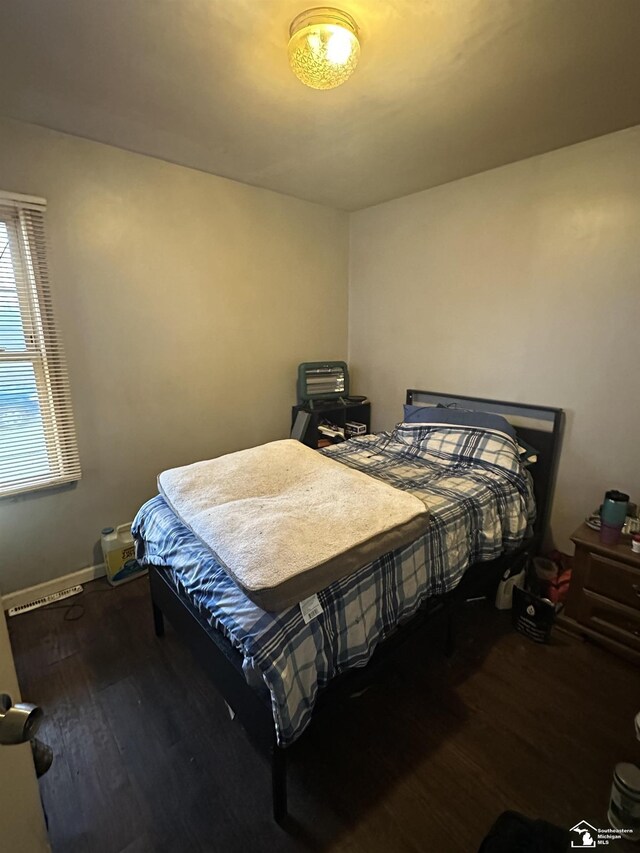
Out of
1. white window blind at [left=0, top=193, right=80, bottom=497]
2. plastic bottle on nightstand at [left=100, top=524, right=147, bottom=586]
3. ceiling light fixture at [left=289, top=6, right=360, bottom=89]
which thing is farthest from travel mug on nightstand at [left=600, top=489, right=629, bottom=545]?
white window blind at [left=0, top=193, right=80, bottom=497]

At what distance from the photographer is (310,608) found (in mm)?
1208

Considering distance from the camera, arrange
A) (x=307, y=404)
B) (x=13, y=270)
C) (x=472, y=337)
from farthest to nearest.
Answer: (x=307, y=404) < (x=472, y=337) < (x=13, y=270)

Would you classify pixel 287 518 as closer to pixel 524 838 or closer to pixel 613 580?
pixel 524 838

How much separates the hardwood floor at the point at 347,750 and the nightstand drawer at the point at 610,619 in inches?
4.5

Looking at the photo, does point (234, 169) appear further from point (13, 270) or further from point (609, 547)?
point (609, 547)

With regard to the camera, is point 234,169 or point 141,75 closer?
point 141,75

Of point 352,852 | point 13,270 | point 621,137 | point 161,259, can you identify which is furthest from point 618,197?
point 13,270

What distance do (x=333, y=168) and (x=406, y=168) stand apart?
18.2 inches

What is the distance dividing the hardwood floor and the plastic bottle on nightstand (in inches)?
17.3

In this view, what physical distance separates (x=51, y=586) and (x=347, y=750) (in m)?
1.94

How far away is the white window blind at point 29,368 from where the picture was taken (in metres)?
1.97

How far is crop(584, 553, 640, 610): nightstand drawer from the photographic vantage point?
1793mm

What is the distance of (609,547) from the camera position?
1.86 metres

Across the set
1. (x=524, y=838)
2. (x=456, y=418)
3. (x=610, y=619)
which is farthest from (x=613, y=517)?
(x=524, y=838)
